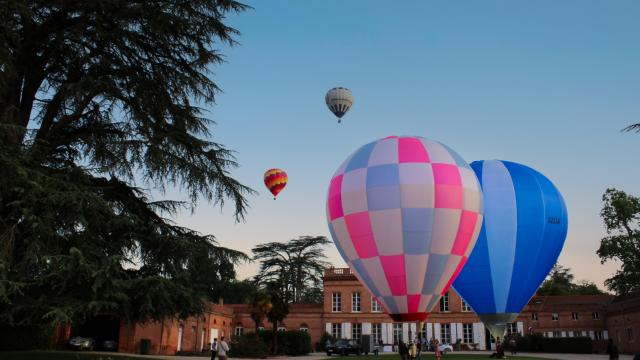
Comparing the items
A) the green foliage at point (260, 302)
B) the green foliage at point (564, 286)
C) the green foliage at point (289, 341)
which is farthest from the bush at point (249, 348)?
the green foliage at point (564, 286)

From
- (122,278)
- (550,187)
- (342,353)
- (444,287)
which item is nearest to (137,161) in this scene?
(122,278)

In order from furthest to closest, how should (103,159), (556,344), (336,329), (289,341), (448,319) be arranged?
1. (336,329)
2. (448,319)
3. (556,344)
4. (289,341)
5. (103,159)

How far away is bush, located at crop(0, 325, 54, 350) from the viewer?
2286cm

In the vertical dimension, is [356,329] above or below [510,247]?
below

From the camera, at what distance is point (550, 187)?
22.3 m

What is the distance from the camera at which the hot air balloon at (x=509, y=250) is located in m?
21.1

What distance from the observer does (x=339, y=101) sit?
31375 millimetres

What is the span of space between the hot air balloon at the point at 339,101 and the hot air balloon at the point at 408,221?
14322 millimetres

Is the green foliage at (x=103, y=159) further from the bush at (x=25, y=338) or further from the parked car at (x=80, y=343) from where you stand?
the parked car at (x=80, y=343)

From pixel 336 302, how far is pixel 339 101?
74.0 ft

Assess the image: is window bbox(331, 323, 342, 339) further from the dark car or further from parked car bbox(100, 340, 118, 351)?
parked car bbox(100, 340, 118, 351)

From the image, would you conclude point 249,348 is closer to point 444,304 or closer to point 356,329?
point 356,329

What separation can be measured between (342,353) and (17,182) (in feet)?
94.5

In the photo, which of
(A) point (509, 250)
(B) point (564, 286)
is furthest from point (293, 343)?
(B) point (564, 286)
